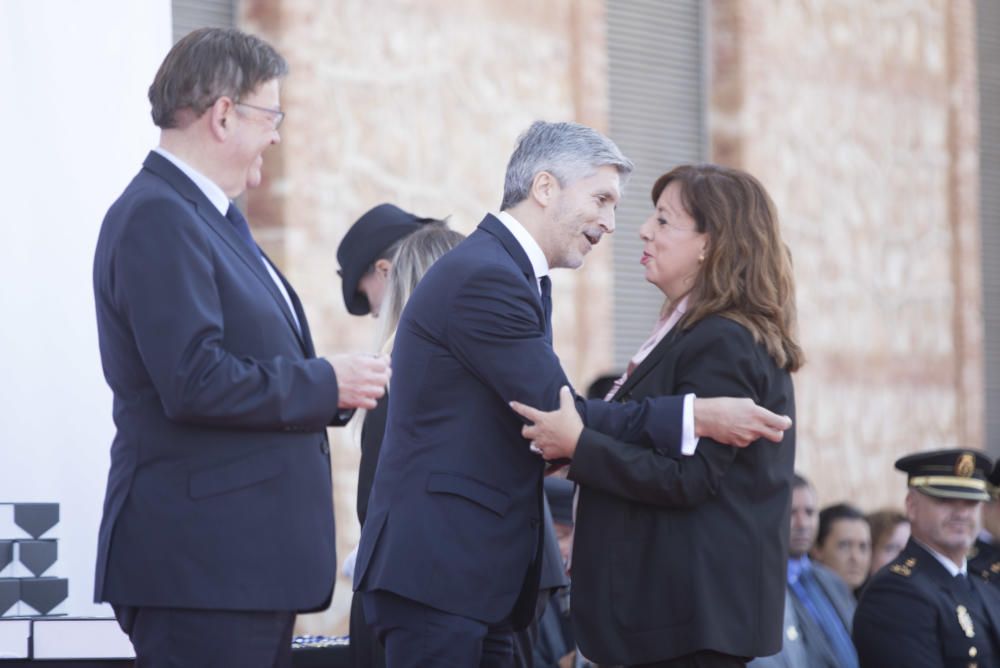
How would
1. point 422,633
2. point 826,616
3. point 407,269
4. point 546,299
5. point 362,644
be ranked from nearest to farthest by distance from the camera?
point 422,633, point 546,299, point 362,644, point 407,269, point 826,616

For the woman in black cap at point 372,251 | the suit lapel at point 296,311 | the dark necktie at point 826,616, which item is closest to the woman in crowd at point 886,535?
the dark necktie at point 826,616

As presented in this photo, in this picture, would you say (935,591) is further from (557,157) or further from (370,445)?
(557,157)

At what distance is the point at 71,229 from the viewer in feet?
13.3

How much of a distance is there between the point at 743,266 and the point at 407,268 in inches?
40.8

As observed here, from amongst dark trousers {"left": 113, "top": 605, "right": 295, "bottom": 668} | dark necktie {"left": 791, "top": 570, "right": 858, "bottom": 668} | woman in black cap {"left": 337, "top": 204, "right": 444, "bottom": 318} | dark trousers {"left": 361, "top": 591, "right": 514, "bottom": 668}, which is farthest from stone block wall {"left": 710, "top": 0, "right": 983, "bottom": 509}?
dark trousers {"left": 113, "top": 605, "right": 295, "bottom": 668}

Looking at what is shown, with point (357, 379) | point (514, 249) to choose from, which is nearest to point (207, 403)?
point (357, 379)

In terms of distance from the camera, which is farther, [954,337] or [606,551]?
[954,337]

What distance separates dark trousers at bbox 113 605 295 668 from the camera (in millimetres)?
2949

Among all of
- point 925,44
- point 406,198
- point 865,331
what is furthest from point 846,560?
point 925,44

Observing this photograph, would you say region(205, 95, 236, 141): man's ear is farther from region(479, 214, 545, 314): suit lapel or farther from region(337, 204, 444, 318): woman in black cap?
region(337, 204, 444, 318): woman in black cap

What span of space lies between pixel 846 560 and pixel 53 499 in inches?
185

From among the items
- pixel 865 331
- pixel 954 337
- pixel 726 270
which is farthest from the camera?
pixel 954 337

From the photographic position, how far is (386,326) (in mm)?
4461

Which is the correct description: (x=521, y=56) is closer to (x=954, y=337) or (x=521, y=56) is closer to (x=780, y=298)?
(x=954, y=337)
